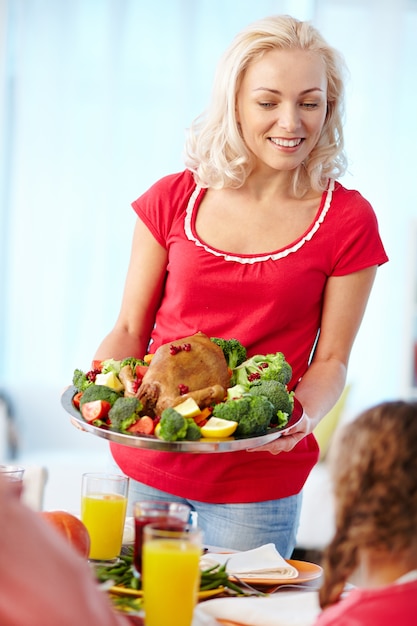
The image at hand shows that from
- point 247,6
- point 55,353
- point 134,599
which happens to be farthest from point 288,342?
point 247,6

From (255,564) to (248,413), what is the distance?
29 centimetres

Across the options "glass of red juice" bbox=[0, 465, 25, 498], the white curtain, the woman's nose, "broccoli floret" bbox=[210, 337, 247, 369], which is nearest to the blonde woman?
the woman's nose

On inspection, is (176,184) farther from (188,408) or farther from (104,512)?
(104,512)

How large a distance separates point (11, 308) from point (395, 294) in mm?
2452

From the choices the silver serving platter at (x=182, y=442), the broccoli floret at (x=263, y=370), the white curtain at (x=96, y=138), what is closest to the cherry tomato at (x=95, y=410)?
the silver serving platter at (x=182, y=442)

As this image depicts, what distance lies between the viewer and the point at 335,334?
228 centimetres

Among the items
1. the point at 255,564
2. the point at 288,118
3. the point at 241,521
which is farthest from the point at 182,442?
the point at 288,118

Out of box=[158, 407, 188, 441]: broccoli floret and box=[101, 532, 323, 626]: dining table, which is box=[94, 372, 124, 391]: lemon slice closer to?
box=[158, 407, 188, 441]: broccoli floret

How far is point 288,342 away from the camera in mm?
2256

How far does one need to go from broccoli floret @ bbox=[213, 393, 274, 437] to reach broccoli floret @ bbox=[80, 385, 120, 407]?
0.21 metres

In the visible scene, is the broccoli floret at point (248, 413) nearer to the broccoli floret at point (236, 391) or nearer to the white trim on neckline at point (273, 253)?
the broccoli floret at point (236, 391)

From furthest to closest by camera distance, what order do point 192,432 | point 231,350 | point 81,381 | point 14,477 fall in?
1. point 231,350
2. point 81,381
3. point 192,432
4. point 14,477

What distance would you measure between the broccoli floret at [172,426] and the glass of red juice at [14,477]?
0.27 metres

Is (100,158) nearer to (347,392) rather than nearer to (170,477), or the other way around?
(347,392)
